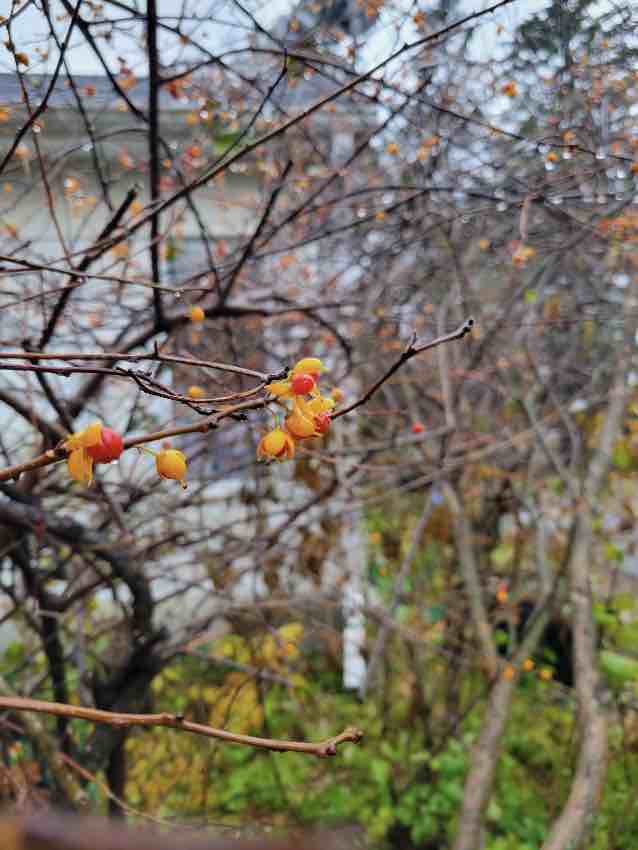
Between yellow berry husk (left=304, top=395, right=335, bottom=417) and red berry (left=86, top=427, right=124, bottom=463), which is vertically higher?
yellow berry husk (left=304, top=395, right=335, bottom=417)

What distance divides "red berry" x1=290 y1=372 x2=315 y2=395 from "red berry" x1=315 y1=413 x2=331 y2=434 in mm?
36

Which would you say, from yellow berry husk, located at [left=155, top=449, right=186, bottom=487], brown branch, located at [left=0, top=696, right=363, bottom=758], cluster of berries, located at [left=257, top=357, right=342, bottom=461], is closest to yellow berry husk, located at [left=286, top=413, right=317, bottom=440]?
cluster of berries, located at [left=257, top=357, right=342, bottom=461]

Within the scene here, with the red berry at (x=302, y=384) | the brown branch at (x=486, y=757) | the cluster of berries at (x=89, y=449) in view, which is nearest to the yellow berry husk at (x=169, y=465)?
the cluster of berries at (x=89, y=449)

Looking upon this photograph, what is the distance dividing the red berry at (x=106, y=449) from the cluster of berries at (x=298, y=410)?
18 centimetres

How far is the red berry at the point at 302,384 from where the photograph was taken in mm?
772

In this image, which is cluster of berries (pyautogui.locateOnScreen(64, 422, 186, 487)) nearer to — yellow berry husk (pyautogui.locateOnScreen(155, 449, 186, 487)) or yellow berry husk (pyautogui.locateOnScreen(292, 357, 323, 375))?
yellow berry husk (pyautogui.locateOnScreen(155, 449, 186, 487))

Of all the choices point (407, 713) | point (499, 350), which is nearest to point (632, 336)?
point (499, 350)

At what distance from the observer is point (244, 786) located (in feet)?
11.5

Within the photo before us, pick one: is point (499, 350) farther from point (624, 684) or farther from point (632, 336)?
point (624, 684)

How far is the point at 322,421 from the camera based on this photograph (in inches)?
31.0

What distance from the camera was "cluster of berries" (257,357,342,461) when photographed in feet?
2.54

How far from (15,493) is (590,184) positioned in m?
2.01

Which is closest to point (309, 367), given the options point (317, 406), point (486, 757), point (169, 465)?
point (317, 406)

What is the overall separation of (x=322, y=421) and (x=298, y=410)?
0.03 metres
